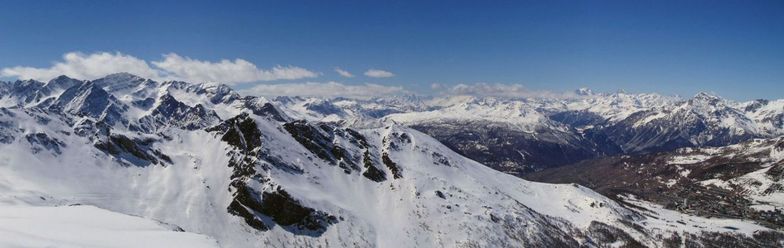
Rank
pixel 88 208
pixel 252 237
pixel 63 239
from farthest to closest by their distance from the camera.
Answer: pixel 252 237, pixel 88 208, pixel 63 239

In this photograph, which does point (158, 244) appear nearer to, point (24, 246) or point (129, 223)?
point (24, 246)

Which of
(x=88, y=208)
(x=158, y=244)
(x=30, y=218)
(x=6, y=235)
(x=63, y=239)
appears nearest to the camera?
(x=6, y=235)

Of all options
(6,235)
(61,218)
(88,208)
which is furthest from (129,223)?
(6,235)

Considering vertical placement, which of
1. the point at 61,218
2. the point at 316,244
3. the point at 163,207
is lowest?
the point at 316,244

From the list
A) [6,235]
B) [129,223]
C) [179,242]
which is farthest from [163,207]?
[6,235]

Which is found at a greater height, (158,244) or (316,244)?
(158,244)

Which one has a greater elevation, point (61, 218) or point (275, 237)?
point (61, 218)

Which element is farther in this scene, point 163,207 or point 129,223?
point 163,207

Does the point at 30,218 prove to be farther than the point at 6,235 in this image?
Yes

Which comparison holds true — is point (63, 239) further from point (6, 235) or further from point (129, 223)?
point (129, 223)
